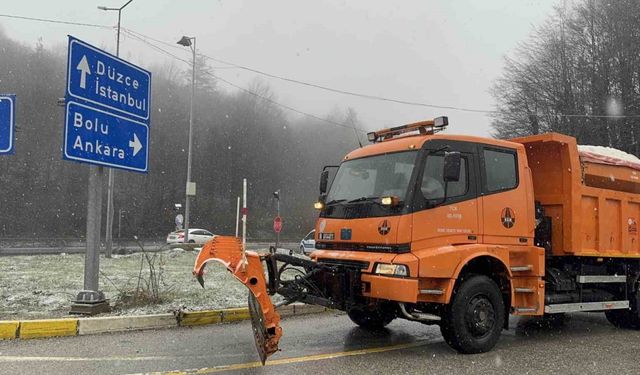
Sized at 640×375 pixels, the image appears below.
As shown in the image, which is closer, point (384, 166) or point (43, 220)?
point (384, 166)

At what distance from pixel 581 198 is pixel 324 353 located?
431cm

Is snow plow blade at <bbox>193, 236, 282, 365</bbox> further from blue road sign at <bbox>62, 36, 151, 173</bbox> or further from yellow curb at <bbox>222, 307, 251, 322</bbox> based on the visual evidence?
blue road sign at <bbox>62, 36, 151, 173</bbox>

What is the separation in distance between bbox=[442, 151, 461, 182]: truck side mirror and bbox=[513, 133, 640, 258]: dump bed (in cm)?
225

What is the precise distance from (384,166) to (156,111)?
56243 millimetres

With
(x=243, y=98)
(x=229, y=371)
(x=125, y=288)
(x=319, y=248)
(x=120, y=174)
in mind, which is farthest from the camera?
(x=243, y=98)

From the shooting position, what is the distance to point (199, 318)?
794cm

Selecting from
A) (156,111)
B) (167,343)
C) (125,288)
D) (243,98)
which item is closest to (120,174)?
(156,111)

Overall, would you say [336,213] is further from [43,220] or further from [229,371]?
[43,220]

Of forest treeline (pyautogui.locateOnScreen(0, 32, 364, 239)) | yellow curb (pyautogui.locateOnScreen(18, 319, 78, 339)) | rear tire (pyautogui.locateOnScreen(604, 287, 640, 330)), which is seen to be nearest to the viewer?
yellow curb (pyautogui.locateOnScreen(18, 319, 78, 339))

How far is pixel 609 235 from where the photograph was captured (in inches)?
311

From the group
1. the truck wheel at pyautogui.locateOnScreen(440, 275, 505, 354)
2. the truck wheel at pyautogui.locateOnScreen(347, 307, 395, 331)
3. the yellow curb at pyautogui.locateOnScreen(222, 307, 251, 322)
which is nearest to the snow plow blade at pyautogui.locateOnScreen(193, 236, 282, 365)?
the truck wheel at pyautogui.locateOnScreen(440, 275, 505, 354)

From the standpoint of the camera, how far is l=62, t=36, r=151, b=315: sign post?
7.88 meters

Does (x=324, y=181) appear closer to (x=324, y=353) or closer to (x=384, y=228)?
(x=384, y=228)

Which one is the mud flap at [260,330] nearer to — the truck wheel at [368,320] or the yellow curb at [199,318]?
the truck wheel at [368,320]
